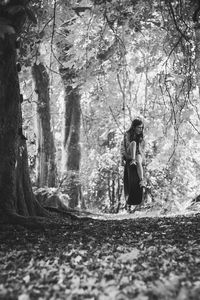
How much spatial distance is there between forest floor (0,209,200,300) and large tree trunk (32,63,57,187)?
417cm

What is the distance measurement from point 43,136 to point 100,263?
6.09 metres

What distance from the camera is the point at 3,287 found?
2242 millimetres

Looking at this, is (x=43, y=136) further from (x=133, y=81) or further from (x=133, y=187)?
(x=133, y=187)

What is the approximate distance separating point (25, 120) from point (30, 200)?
454 cm

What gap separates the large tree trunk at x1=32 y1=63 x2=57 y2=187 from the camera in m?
8.57

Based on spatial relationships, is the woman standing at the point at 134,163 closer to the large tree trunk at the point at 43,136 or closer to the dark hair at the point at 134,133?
the dark hair at the point at 134,133

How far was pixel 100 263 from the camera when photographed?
9.25 feet

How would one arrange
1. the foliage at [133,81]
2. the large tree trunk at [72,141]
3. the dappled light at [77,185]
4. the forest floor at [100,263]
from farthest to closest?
the large tree trunk at [72,141]
the foliage at [133,81]
the dappled light at [77,185]
the forest floor at [100,263]

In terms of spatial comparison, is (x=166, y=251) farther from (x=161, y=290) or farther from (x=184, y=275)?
(x=161, y=290)

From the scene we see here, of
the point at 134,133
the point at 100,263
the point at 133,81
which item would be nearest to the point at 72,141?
the point at 133,81

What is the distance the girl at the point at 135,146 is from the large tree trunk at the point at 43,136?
2362 mm

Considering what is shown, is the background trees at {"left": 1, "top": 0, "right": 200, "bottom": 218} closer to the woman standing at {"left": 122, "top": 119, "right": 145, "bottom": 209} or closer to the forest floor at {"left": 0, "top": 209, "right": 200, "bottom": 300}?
the woman standing at {"left": 122, "top": 119, "right": 145, "bottom": 209}

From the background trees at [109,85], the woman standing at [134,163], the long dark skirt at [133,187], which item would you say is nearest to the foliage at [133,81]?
the background trees at [109,85]

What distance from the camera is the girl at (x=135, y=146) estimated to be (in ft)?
22.3
